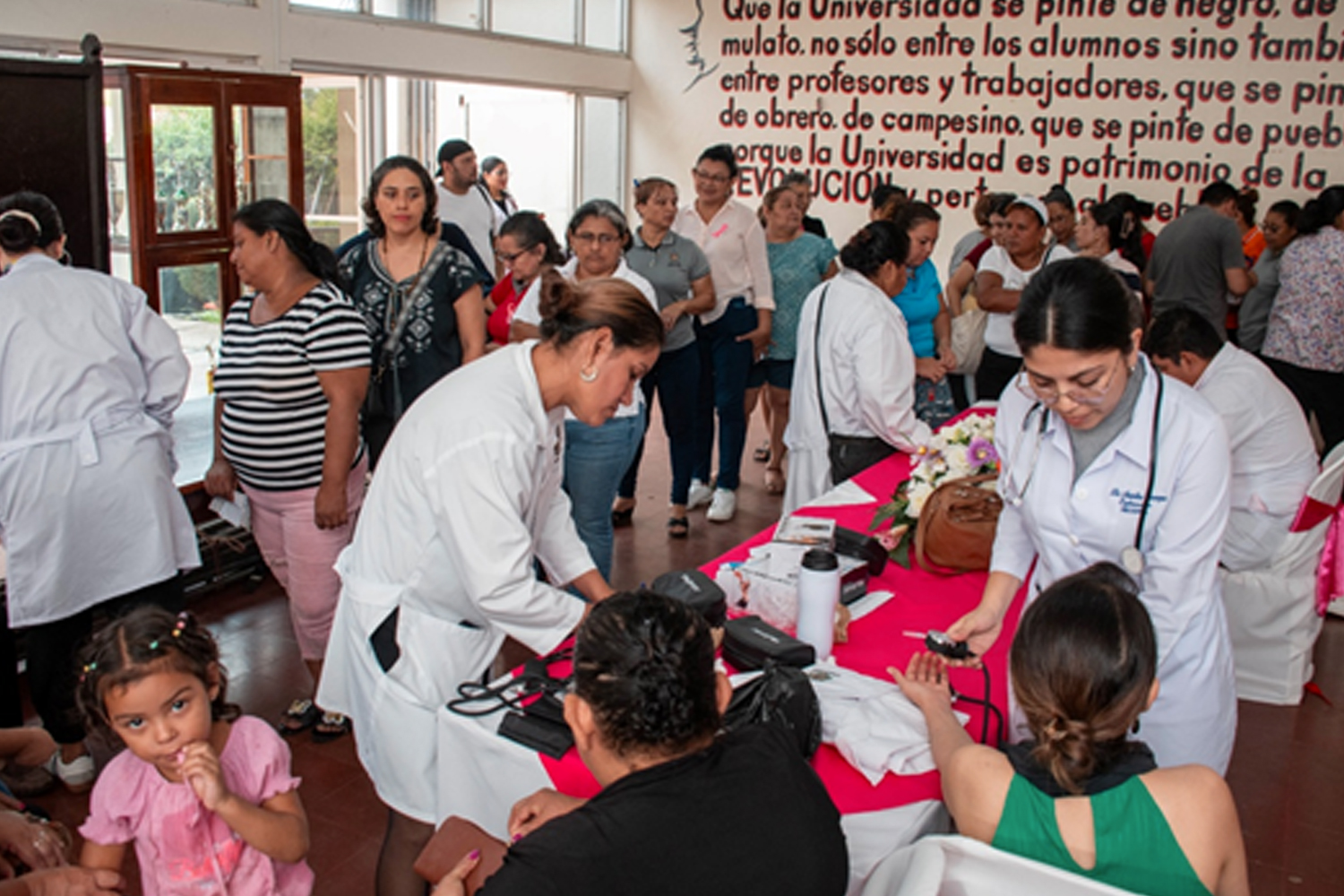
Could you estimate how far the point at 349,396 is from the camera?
121 inches

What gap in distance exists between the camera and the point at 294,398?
310cm

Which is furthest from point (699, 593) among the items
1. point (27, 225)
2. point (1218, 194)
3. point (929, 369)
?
point (1218, 194)

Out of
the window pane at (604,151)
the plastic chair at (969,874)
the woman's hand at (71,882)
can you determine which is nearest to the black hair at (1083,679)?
the plastic chair at (969,874)

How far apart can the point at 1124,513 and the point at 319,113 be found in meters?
6.89

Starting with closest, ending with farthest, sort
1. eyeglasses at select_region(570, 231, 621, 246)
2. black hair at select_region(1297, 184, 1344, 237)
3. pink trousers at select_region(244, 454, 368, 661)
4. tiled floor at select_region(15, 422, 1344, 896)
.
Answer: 1. tiled floor at select_region(15, 422, 1344, 896)
2. pink trousers at select_region(244, 454, 368, 661)
3. eyeglasses at select_region(570, 231, 621, 246)
4. black hair at select_region(1297, 184, 1344, 237)

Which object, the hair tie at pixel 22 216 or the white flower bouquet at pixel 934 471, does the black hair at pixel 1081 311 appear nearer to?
the white flower bouquet at pixel 934 471

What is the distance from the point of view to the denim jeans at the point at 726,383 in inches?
218

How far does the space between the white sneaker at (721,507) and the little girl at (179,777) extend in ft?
11.9

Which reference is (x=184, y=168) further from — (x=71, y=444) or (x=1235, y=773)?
(x=1235, y=773)

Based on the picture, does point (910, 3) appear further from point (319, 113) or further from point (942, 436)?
point (942, 436)

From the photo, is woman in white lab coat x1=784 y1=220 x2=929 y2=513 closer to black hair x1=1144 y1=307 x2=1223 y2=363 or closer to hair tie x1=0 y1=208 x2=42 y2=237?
black hair x1=1144 y1=307 x2=1223 y2=363

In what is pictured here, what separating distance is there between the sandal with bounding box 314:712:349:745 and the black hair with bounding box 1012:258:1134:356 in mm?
2303

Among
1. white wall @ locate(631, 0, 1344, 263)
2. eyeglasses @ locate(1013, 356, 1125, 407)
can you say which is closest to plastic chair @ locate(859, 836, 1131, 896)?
eyeglasses @ locate(1013, 356, 1125, 407)

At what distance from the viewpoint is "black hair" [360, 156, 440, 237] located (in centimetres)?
370
